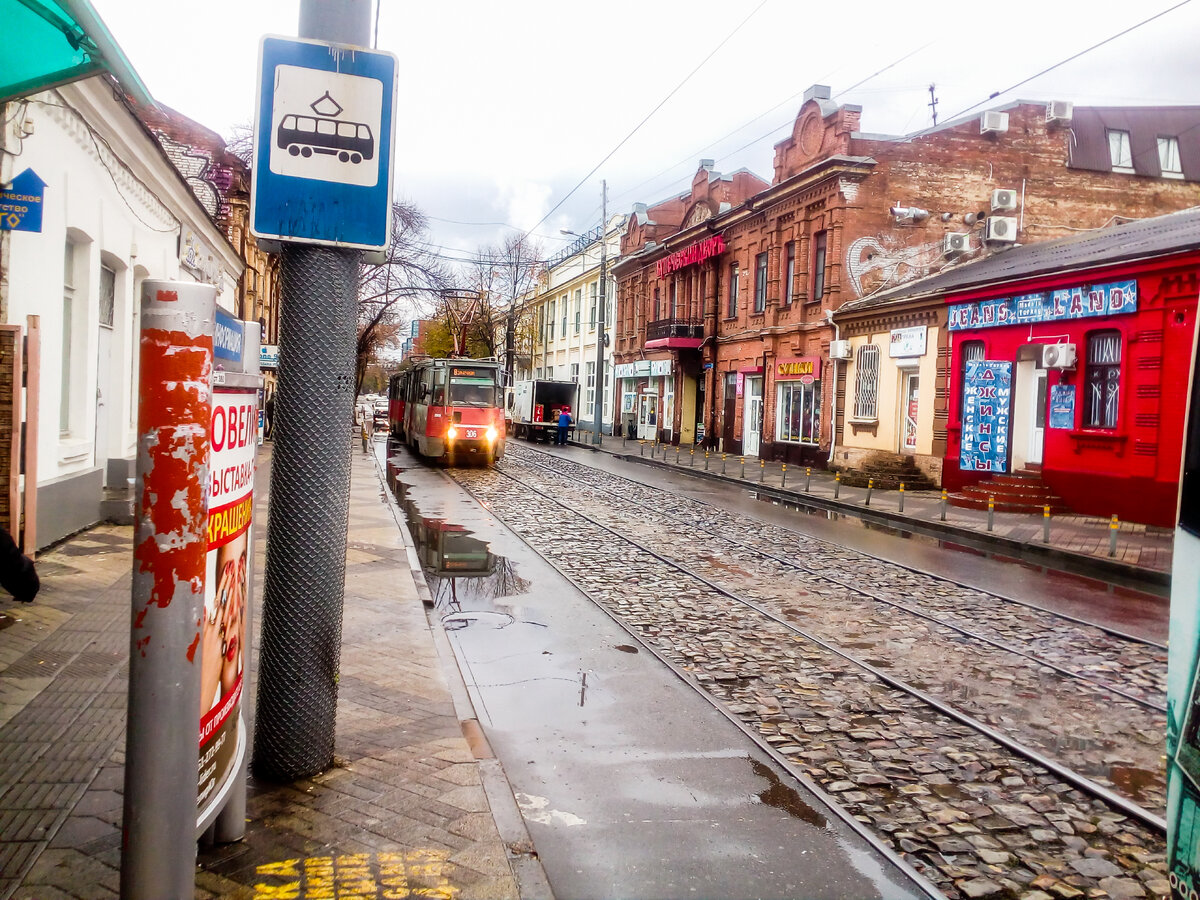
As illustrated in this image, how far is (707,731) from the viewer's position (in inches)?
229

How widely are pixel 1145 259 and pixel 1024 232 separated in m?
13.8

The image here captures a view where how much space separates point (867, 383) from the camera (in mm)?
26953

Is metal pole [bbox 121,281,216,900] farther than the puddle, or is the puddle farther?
the puddle

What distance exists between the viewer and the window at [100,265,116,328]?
1301 centimetres

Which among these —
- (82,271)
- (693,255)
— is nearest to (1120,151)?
(693,255)

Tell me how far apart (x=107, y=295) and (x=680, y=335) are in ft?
93.0

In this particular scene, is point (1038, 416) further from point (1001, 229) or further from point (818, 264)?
point (818, 264)

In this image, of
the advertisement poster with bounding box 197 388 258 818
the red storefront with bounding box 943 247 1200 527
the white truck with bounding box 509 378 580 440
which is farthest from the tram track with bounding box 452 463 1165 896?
the white truck with bounding box 509 378 580 440

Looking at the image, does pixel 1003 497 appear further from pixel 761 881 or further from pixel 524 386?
pixel 524 386

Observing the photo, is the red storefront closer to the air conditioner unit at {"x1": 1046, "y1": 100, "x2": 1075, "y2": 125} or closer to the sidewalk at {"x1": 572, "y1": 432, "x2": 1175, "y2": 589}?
the sidewalk at {"x1": 572, "y1": 432, "x2": 1175, "y2": 589}

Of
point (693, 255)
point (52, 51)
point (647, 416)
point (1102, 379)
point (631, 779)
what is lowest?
point (631, 779)

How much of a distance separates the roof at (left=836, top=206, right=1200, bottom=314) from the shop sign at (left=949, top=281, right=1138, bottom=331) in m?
0.47

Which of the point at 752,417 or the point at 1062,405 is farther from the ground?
the point at 1062,405

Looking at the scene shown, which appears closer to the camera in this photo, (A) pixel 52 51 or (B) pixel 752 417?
(A) pixel 52 51
